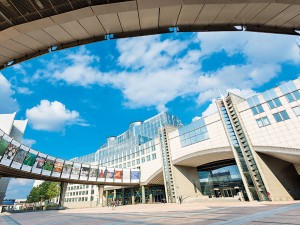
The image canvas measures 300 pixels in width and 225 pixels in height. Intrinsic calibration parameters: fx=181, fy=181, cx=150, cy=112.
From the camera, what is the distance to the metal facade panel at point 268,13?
11.9 feet

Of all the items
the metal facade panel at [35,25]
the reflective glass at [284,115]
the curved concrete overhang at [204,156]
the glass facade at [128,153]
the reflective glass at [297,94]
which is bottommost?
the metal facade panel at [35,25]

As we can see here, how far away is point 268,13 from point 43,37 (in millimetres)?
4926

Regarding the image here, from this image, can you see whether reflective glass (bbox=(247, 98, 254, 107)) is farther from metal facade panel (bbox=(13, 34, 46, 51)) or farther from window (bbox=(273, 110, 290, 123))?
metal facade panel (bbox=(13, 34, 46, 51))

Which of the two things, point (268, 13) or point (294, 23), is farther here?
point (294, 23)

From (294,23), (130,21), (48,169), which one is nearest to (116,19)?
(130,21)

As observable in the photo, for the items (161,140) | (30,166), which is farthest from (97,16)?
(161,140)

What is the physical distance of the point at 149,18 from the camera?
3879 millimetres

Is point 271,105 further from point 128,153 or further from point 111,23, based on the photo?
point 128,153

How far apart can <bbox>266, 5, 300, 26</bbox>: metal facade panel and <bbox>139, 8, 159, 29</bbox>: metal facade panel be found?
2.51 m

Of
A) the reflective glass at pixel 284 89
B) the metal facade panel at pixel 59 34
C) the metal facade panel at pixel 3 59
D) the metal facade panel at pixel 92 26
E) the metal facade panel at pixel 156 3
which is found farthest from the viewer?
the reflective glass at pixel 284 89

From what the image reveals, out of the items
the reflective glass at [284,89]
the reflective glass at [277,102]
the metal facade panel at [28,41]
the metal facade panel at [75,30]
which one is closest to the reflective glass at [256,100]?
the reflective glass at [277,102]

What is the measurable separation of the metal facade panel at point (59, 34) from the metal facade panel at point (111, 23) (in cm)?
89

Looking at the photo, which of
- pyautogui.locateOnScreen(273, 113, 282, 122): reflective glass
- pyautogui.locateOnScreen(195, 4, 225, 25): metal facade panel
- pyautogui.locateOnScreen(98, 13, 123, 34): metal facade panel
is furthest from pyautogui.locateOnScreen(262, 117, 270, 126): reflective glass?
pyautogui.locateOnScreen(98, 13, 123, 34): metal facade panel

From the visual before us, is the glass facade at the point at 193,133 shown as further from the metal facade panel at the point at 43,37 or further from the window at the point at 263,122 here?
the metal facade panel at the point at 43,37
